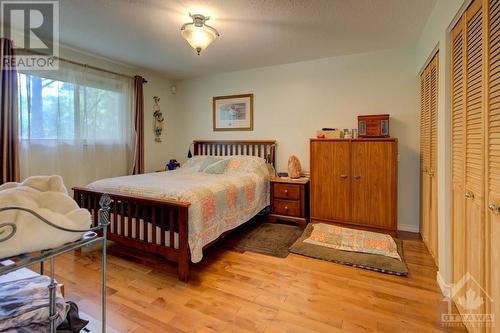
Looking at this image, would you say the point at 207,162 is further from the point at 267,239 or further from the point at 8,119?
the point at 8,119

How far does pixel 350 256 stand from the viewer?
8.25ft

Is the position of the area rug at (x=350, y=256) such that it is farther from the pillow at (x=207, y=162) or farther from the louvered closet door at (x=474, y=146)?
the pillow at (x=207, y=162)

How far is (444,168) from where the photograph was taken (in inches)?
74.0

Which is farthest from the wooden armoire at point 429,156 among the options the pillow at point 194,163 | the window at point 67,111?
the window at point 67,111

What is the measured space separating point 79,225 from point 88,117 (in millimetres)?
3218

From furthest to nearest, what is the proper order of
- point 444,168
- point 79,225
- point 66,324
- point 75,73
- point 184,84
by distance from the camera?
1. point 184,84
2. point 75,73
3. point 444,168
4. point 66,324
5. point 79,225

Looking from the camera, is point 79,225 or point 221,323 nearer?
point 79,225

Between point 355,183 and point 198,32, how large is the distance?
2492mm

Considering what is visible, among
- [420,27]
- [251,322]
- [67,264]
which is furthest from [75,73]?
[420,27]

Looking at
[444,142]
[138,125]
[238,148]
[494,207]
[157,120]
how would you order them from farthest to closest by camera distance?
[157,120] → [238,148] → [138,125] → [444,142] → [494,207]

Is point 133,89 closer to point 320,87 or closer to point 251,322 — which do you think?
point 320,87

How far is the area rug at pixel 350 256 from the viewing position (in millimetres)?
2287

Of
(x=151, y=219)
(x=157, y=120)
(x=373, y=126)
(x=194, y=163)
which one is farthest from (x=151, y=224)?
(x=373, y=126)

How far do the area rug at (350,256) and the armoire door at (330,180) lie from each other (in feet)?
1.50
